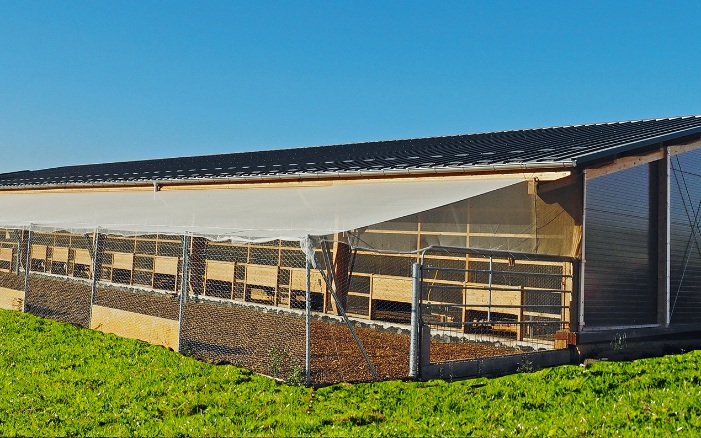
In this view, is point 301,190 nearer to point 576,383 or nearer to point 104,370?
point 104,370

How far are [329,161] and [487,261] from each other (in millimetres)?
4917

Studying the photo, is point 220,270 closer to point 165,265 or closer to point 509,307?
point 165,265

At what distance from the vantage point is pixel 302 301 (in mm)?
14508

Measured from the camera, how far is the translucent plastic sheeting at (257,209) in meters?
9.95

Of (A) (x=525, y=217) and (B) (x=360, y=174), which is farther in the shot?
(B) (x=360, y=174)

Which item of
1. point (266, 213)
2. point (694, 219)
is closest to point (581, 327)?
point (694, 219)

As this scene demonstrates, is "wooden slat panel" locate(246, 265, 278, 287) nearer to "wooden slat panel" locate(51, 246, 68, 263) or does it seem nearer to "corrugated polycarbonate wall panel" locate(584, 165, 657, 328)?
"corrugated polycarbonate wall panel" locate(584, 165, 657, 328)

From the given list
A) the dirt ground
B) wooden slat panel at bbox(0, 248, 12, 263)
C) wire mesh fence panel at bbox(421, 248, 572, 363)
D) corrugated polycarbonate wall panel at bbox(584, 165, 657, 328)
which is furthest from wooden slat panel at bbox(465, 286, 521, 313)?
wooden slat panel at bbox(0, 248, 12, 263)

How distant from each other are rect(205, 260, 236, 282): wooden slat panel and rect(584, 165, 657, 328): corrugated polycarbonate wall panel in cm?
806

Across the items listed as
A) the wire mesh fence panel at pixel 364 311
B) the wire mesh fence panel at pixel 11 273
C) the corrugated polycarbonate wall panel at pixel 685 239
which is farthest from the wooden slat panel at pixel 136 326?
the corrugated polycarbonate wall panel at pixel 685 239

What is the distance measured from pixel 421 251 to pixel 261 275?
5.95 metres

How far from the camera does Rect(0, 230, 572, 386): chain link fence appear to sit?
31.6 feet

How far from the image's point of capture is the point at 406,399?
7242mm

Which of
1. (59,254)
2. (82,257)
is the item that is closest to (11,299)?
(82,257)
